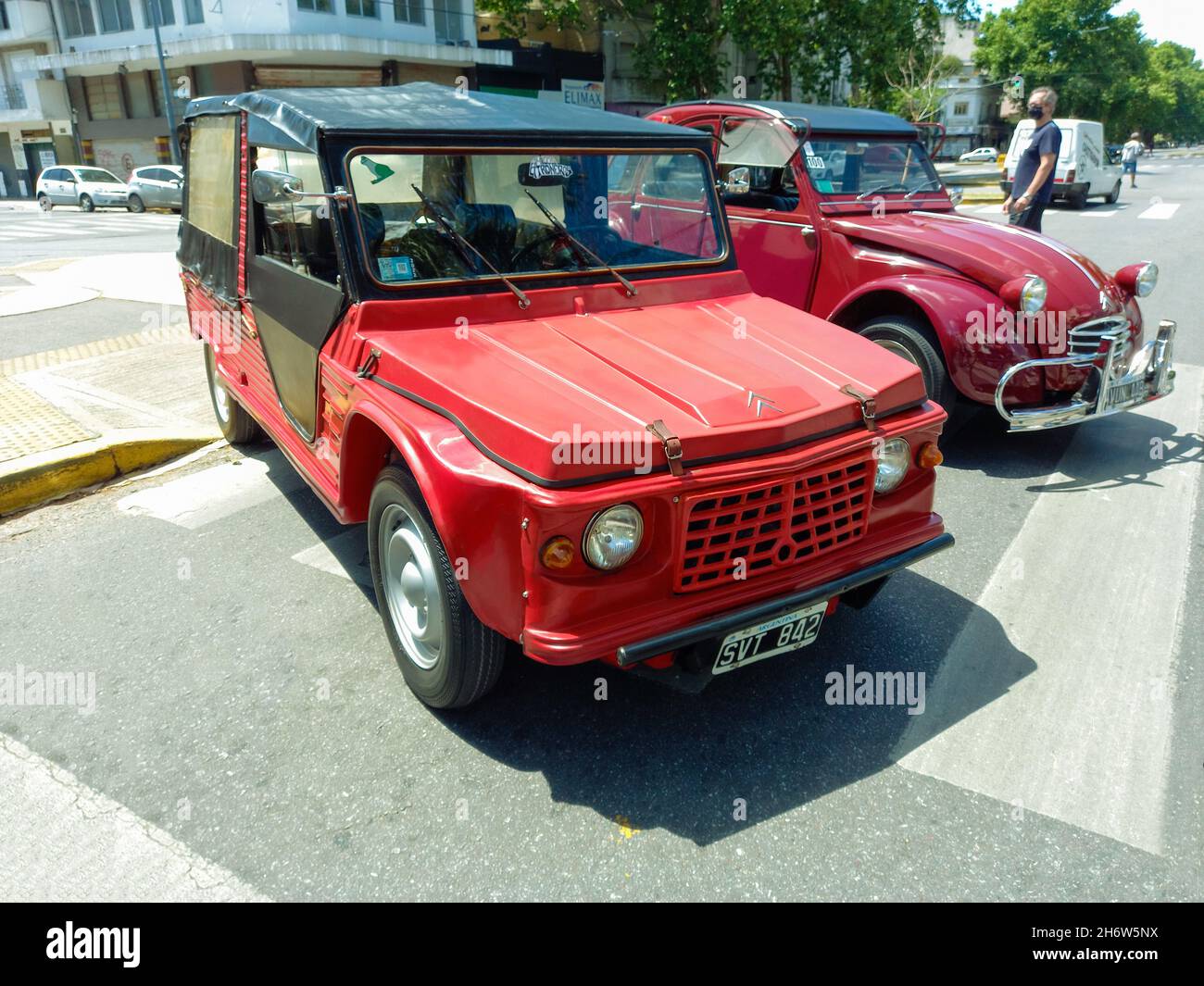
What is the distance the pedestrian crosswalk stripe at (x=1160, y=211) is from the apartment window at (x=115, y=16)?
32.6 m

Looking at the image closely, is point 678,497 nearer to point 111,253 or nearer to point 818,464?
point 818,464

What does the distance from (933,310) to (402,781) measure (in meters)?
4.23

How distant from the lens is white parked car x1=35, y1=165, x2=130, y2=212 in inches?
1098

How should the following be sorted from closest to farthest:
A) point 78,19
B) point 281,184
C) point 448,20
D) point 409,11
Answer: point 281,184, point 409,11, point 448,20, point 78,19

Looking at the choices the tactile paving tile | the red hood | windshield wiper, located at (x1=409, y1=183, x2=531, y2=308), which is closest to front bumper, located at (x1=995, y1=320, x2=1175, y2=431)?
the red hood

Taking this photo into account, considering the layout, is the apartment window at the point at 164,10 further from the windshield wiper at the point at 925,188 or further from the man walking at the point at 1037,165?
the windshield wiper at the point at 925,188

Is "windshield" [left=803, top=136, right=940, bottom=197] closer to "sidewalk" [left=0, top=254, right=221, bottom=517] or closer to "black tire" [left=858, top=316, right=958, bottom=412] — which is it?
"black tire" [left=858, top=316, right=958, bottom=412]

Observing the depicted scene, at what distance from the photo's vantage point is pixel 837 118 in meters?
6.48

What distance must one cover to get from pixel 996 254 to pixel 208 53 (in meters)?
Result: 29.0

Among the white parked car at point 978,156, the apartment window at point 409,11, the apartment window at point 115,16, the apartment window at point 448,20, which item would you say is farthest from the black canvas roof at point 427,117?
the apartment window at point 115,16

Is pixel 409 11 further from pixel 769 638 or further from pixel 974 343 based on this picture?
pixel 769 638

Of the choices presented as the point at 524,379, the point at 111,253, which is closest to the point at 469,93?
the point at 524,379

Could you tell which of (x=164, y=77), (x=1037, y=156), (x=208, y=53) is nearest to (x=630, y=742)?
(x=1037, y=156)

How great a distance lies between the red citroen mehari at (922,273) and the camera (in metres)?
5.21
